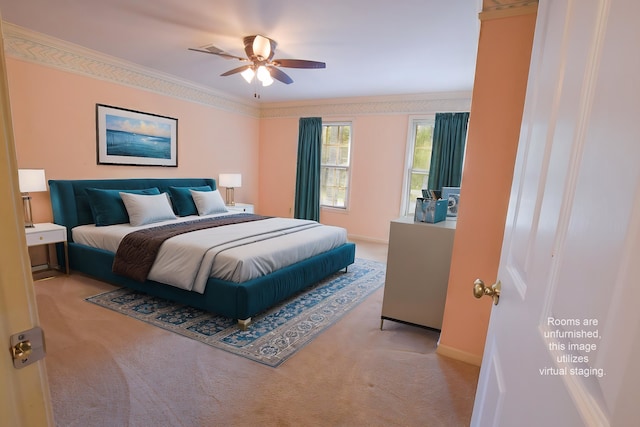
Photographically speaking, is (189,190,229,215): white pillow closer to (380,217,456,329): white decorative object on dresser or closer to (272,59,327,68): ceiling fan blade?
(272,59,327,68): ceiling fan blade

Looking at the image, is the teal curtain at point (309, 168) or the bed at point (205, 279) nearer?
the bed at point (205, 279)

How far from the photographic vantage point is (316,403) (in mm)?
1747

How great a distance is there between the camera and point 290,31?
2.94 m

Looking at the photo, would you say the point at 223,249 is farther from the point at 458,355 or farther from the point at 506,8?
the point at 506,8

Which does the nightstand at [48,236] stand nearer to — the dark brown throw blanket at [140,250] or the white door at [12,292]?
the dark brown throw blanket at [140,250]

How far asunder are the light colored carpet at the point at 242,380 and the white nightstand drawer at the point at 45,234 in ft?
3.12

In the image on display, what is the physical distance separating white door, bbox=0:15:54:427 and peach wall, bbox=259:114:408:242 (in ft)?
16.9

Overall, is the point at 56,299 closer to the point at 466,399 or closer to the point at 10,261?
the point at 10,261

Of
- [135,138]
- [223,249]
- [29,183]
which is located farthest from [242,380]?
[135,138]

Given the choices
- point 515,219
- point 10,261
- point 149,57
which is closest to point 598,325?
point 515,219

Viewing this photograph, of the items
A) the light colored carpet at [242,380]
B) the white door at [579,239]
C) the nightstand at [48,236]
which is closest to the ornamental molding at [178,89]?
the nightstand at [48,236]

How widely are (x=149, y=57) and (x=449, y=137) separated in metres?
4.22

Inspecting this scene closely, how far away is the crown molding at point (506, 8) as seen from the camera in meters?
1.80

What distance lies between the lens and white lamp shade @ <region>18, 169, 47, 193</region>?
117 inches
